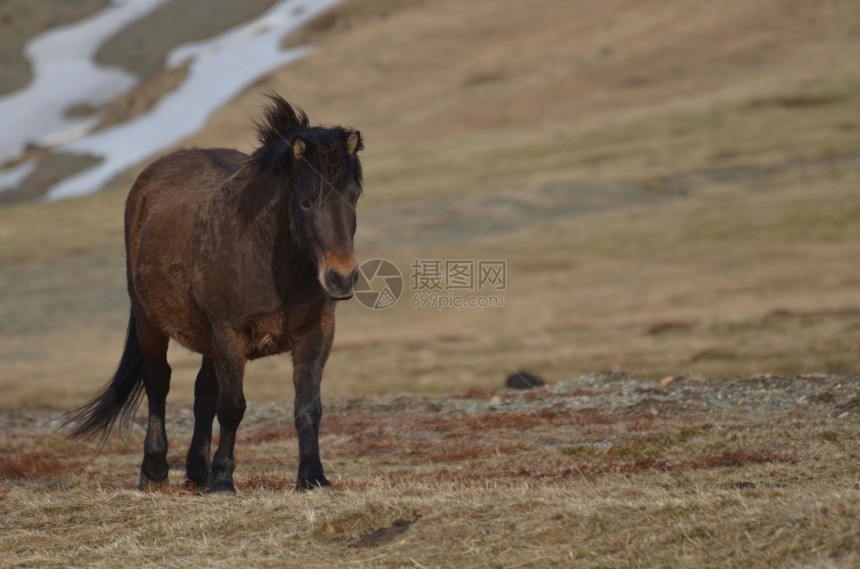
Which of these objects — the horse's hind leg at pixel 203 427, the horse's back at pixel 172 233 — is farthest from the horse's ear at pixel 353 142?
the horse's hind leg at pixel 203 427

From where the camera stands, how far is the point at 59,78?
432ft

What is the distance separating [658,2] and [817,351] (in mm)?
103168

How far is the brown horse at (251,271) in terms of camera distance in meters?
11.0

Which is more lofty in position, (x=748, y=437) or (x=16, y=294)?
(x=748, y=437)

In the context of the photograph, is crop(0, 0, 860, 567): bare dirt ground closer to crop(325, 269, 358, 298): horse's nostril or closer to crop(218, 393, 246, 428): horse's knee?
crop(218, 393, 246, 428): horse's knee

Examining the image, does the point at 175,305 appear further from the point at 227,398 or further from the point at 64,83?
the point at 64,83

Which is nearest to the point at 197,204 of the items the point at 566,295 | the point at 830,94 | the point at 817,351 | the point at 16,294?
the point at 817,351

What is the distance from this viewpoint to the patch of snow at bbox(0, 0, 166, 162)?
118 meters

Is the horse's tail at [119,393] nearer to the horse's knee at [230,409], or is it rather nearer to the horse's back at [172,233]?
the horse's back at [172,233]

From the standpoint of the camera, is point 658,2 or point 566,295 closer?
point 566,295

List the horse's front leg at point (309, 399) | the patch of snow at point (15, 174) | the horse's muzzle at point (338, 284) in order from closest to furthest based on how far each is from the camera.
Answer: the horse's muzzle at point (338, 284), the horse's front leg at point (309, 399), the patch of snow at point (15, 174)

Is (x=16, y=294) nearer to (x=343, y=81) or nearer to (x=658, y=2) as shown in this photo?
(x=343, y=81)

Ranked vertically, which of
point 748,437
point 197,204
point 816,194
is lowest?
point 816,194

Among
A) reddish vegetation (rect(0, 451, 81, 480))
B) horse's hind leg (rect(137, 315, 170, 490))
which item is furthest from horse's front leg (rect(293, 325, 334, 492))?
reddish vegetation (rect(0, 451, 81, 480))
